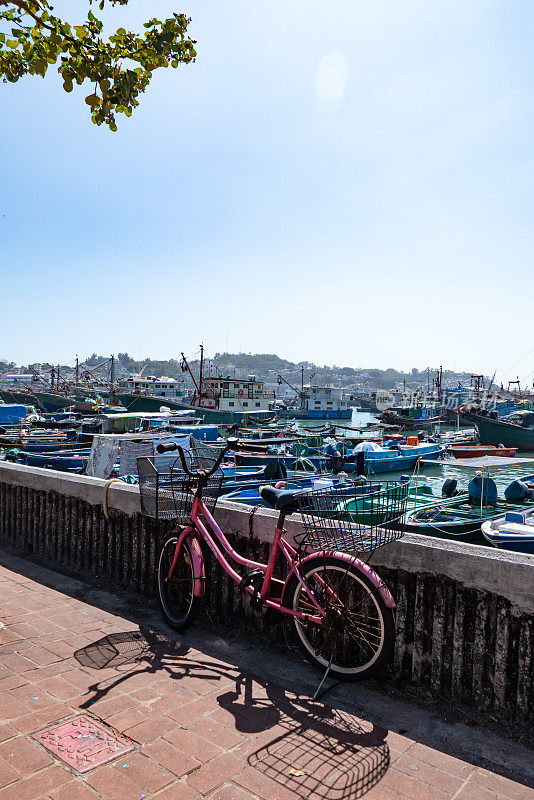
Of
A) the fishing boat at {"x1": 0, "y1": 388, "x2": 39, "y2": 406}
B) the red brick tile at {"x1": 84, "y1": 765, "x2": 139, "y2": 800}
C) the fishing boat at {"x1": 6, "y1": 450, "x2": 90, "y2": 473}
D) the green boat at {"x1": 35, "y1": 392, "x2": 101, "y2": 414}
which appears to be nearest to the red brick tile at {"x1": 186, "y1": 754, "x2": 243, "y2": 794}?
the red brick tile at {"x1": 84, "y1": 765, "x2": 139, "y2": 800}

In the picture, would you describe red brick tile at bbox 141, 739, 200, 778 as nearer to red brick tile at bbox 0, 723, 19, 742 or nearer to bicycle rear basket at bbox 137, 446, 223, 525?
red brick tile at bbox 0, 723, 19, 742

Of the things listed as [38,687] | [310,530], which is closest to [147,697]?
[38,687]

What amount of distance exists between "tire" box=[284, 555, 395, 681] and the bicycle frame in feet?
0.17

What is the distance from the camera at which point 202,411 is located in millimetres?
60094

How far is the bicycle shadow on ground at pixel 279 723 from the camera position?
272 cm

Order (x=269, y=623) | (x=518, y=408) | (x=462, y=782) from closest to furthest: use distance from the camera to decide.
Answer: (x=462, y=782), (x=269, y=623), (x=518, y=408)

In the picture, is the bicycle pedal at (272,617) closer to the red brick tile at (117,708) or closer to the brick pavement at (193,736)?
the brick pavement at (193,736)

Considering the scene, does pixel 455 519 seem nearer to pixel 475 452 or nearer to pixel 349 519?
pixel 349 519

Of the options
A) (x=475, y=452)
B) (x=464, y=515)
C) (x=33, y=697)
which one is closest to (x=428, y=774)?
(x=33, y=697)

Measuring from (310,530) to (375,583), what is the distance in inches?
23.6

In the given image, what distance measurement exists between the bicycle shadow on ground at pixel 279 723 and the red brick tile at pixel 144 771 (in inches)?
17.7

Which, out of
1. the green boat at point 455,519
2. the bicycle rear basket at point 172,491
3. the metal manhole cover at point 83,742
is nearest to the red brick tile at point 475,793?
the metal manhole cover at point 83,742

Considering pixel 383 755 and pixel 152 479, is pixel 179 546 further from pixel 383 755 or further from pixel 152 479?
pixel 383 755

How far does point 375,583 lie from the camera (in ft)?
11.1
